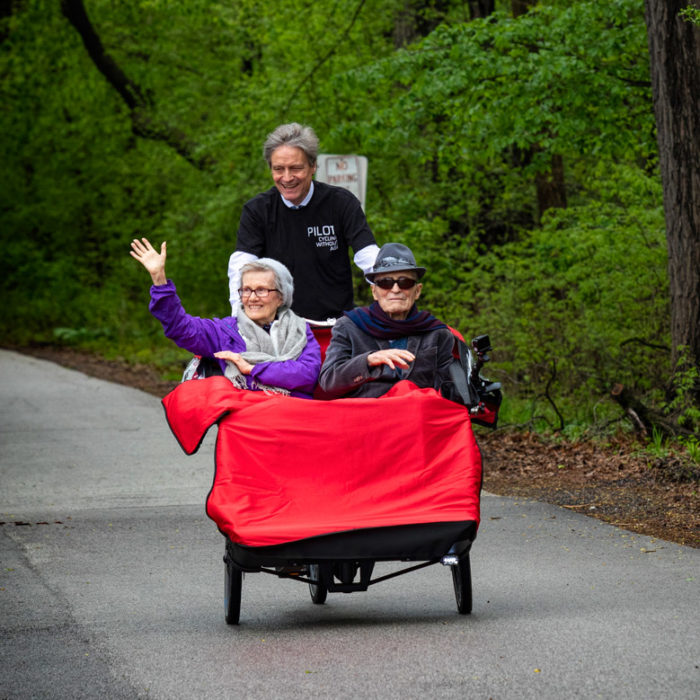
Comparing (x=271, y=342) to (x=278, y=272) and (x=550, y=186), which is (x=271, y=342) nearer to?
(x=278, y=272)

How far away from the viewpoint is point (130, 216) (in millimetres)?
36719

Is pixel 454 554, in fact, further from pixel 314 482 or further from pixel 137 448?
pixel 137 448

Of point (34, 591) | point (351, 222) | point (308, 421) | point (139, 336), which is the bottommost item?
point (139, 336)

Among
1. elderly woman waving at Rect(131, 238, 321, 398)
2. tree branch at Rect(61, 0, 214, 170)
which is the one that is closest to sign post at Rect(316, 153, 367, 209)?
elderly woman waving at Rect(131, 238, 321, 398)

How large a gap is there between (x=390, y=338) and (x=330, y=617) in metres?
1.34

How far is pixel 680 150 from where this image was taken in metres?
11.3

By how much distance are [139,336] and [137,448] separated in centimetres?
2002

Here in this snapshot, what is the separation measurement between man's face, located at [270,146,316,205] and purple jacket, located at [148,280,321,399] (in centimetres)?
94

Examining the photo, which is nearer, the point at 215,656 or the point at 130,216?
the point at 215,656

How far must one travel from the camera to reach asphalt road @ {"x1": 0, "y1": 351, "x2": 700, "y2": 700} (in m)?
4.71

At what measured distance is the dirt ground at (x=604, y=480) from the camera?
27.9 feet

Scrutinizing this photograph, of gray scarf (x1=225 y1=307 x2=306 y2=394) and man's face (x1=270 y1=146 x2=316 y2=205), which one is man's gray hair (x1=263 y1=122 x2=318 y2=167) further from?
gray scarf (x1=225 y1=307 x2=306 y2=394)

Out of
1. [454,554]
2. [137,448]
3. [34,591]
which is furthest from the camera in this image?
[137,448]

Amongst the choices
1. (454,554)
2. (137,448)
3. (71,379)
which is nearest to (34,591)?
(454,554)
